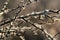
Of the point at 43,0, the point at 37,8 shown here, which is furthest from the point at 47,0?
the point at 37,8

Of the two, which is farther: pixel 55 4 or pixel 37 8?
pixel 55 4

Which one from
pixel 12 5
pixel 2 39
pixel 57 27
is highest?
pixel 2 39

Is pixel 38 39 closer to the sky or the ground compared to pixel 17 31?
closer to the ground

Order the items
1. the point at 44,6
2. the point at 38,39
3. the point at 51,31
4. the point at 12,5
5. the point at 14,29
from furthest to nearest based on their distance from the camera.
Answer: the point at 44,6 → the point at 12,5 → the point at 51,31 → the point at 38,39 → the point at 14,29

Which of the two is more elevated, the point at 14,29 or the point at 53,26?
the point at 14,29

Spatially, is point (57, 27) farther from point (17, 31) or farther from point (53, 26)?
point (17, 31)

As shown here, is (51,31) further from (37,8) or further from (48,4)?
(48,4)

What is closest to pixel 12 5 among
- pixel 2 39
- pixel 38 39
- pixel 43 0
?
pixel 43 0

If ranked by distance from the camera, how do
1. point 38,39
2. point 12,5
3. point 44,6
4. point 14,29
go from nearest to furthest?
point 14,29 → point 38,39 → point 12,5 → point 44,6

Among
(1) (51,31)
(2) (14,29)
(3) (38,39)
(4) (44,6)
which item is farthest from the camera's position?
(4) (44,6)
